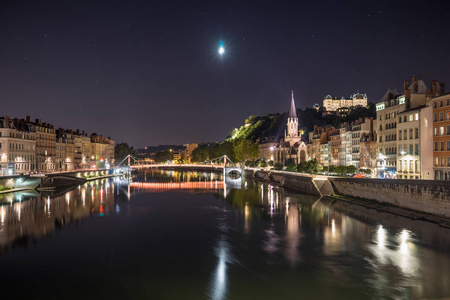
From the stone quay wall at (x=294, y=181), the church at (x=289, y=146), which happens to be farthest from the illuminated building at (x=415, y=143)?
the church at (x=289, y=146)

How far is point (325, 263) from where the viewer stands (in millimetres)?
21406

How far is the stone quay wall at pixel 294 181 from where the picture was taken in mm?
52125

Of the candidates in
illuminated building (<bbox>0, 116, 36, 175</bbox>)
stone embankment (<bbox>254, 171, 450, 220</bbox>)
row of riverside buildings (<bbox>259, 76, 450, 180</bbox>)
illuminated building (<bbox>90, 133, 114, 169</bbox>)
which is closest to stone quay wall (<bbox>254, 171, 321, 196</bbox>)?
stone embankment (<bbox>254, 171, 450, 220</bbox>)

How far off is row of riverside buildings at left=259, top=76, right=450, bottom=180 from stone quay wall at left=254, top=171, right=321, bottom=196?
4262 mm

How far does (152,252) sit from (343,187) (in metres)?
27.8

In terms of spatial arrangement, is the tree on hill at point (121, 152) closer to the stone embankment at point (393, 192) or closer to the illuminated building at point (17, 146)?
the illuminated building at point (17, 146)

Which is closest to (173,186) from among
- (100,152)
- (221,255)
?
(221,255)

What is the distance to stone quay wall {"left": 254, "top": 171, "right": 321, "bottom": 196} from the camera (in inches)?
2052

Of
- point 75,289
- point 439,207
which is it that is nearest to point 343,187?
point 439,207

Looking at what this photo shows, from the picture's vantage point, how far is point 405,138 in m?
45.0

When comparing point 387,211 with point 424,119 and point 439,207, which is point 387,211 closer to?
point 439,207

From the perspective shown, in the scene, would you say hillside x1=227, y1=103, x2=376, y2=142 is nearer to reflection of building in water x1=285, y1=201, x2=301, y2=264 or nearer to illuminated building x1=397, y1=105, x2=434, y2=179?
illuminated building x1=397, y1=105, x2=434, y2=179

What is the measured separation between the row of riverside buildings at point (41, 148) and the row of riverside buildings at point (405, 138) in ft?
167

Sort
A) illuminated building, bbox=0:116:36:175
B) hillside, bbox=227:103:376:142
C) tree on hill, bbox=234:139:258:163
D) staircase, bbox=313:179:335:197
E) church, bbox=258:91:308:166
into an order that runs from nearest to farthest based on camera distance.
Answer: staircase, bbox=313:179:335:197, illuminated building, bbox=0:116:36:175, church, bbox=258:91:308:166, tree on hill, bbox=234:139:258:163, hillside, bbox=227:103:376:142
